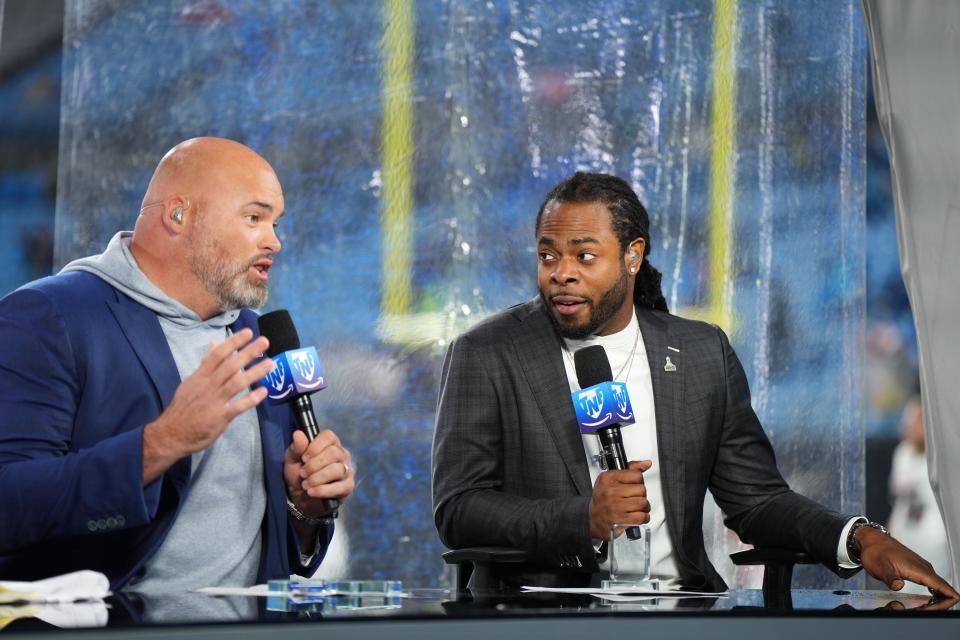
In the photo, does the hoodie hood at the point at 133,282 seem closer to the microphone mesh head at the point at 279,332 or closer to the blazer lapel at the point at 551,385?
the microphone mesh head at the point at 279,332

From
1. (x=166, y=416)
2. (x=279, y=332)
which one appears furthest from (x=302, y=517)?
(x=166, y=416)

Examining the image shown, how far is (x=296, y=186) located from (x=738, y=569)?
2.15 meters

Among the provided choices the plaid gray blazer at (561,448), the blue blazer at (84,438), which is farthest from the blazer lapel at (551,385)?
the blue blazer at (84,438)

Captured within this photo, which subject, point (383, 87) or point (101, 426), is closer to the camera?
point (101, 426)

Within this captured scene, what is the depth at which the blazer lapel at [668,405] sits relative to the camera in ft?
9.27

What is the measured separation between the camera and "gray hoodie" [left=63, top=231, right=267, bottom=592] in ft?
7.24

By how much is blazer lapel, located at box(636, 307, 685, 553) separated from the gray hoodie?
3.18ft

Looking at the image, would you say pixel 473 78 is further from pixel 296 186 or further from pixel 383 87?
pixel 296 186

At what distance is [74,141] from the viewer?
4.33 meters

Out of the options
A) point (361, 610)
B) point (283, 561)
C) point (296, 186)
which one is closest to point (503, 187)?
point (296, 186)

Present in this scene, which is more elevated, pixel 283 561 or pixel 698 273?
pixel 698 273

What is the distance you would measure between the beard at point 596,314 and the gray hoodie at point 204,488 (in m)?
0.83

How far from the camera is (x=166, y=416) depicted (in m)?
1.94

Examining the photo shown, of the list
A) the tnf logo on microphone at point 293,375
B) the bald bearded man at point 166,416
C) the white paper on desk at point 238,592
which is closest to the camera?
the white paper on desk at point 238,592
